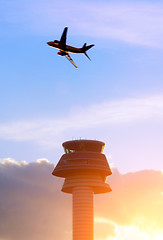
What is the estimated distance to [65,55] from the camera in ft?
508

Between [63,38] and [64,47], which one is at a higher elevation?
[63,38]

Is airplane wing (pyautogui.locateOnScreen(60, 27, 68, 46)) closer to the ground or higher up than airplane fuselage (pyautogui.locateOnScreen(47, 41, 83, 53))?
higher up

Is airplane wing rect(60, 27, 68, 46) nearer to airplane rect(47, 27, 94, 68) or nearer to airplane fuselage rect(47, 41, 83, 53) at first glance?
airplane rect(47, 27, 94, 68)

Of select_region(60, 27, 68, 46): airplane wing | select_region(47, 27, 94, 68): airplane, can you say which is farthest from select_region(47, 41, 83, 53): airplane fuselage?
select_region(60, 27, 68, 46): airplane wing

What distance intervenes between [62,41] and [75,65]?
9.68m

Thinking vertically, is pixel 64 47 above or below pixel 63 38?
below

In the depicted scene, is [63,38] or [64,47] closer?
[64,47]

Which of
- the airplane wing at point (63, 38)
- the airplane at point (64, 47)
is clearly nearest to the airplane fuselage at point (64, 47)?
the airplane at point (64, 47)

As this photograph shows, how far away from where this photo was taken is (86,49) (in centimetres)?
16112

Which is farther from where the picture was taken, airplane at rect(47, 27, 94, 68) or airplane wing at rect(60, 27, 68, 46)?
airplane wing at rect(60, 27, 68, 46)

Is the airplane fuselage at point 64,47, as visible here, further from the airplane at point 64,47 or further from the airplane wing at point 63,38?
the airplane wing at point 63,38

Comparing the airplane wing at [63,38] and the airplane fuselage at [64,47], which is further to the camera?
the airplane wing at [63,38]

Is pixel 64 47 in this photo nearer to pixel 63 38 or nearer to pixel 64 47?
pixel 64 47

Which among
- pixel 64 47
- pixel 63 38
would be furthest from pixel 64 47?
pixel 63 38
